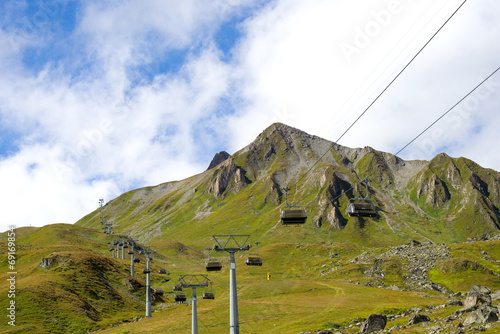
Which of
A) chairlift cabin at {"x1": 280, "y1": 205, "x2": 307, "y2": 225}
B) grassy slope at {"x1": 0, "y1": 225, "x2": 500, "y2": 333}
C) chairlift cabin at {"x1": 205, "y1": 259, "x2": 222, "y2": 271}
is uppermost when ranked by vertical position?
chairlift cabin at {"x1": 280, "y1": 205, "x2": 307, "y2": 225}

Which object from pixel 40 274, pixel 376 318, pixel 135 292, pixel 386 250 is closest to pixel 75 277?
pixel 40 274

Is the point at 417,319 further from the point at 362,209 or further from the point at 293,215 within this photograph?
the point at 293,215

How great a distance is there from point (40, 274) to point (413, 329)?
346 feet

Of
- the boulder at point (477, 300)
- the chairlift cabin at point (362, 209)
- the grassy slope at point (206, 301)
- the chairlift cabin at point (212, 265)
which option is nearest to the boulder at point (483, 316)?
the boulder at point (477, 300)

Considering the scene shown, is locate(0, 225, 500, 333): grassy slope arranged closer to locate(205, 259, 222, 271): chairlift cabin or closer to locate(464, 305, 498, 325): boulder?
locate(205, 259, 222, 271): chairlift cabin

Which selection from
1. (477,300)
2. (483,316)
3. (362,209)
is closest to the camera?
(362,209)

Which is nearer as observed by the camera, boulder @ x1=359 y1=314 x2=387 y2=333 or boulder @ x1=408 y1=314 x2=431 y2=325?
boulder @ x1=408 y1=314 x2=431 y2=325

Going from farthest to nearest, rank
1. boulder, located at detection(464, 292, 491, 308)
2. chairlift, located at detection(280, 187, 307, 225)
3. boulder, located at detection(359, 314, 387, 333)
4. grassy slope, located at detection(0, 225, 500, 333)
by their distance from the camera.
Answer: grassy slope, located at detection(0, 225, 500, 333) → boulder, located at detection(464, 292, 491, 308) → boulder, located at detection(359, 314, 387, 333) → chairlift, located at detection(280, 187, 307, 225)

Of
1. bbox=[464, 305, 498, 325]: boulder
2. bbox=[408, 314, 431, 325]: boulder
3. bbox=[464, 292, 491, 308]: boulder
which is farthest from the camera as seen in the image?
bbox=[464, 292, 491, 308]: boulder

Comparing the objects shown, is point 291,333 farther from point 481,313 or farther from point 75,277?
point 75,277

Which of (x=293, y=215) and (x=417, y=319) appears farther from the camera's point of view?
(x=417, y=319)

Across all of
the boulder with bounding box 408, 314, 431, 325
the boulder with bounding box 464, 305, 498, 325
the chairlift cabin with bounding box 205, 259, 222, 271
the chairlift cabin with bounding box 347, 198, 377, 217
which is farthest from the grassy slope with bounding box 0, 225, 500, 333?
the chairlift cabin with bounding box 347, 198, 377, 217

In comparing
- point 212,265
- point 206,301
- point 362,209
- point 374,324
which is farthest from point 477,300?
point 206,301

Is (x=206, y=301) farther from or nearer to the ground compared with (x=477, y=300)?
nearer to the ground
